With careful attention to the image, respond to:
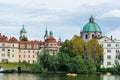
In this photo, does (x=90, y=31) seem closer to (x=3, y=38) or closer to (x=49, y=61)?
(x=3, y=38)

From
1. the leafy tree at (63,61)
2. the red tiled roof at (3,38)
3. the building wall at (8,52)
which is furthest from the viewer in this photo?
the building wall at (8,52)

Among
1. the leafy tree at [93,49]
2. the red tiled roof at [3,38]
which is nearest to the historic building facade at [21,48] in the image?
the red tiled roof at [3,38]

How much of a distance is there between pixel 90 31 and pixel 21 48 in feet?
81.3

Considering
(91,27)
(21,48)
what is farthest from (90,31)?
(21,48)

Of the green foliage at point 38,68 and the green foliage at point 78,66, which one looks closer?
the green foliage at point 78,66

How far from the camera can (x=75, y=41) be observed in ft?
373

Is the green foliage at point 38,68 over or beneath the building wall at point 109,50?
beneath

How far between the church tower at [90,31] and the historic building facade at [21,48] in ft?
35.1

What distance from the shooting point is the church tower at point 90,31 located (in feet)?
455

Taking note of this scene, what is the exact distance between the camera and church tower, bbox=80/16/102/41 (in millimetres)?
138800

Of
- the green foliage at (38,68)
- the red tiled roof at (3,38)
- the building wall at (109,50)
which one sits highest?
the red tiled roof at (3,38)

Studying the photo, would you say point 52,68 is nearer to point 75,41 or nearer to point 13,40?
point 75,41

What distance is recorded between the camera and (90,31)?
138750mm

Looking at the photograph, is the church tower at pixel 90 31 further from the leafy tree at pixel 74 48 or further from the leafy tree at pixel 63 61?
the leafy tree at pixel 63 61
